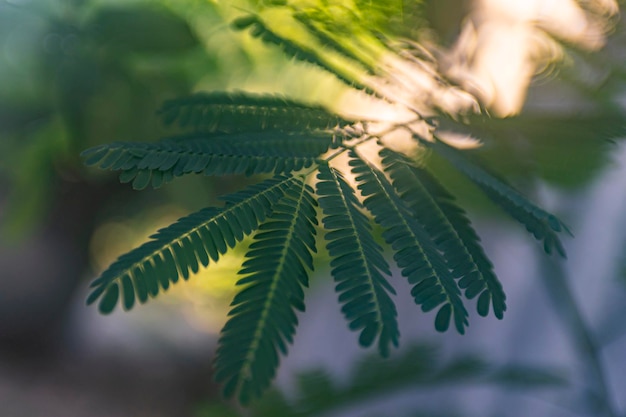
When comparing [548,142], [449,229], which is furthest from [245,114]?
[548,142]

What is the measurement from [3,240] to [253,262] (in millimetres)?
1090

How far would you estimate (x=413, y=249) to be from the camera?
0.42 meters

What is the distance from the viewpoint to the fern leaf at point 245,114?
553mm

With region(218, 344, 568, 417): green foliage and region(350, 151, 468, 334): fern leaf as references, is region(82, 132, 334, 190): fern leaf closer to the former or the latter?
region(350, 151, 468, 334): fern leaf

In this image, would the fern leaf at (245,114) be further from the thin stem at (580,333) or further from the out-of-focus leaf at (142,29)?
the thin stem at (580,333)

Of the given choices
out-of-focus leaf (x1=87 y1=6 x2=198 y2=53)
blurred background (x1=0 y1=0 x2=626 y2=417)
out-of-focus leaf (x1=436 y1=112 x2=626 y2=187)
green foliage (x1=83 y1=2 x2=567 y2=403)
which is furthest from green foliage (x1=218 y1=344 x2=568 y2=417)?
out-of-focus leaf (x1=87 y1=6 x2=198 y2=53)

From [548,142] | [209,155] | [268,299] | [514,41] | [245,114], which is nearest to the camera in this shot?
[268,299]

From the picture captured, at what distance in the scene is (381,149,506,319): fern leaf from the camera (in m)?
0.42

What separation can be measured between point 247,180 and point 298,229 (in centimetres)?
65

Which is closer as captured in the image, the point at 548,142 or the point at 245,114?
the point at 245,114

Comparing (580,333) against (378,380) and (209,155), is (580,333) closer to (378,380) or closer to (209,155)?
(378,380)

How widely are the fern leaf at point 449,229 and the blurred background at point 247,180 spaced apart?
0.18m

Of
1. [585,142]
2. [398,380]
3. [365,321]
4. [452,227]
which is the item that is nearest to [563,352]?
[398,380]

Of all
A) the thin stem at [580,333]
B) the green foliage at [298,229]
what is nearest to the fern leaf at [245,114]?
the green foliage at [298,229]
